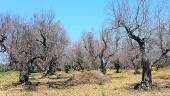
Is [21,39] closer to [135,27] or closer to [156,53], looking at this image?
[156,53]

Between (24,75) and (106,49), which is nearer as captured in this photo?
(24,75)

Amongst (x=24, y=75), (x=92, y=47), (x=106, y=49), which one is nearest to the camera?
(x=24, y=75)

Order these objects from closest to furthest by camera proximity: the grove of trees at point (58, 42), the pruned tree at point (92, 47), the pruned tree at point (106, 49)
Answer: the grove of trees at point (58, 42) → the pruned tree at point (106, 49) → the pruned tree at point (92, 47)

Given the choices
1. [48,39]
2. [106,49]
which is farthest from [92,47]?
[48,39]

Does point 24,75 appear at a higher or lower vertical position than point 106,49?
lower

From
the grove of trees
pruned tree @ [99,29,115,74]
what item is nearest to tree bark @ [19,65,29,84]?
the grove of trees

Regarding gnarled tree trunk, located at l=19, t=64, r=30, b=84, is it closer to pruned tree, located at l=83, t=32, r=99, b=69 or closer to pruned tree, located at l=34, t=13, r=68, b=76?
pruned tree, located at l=34, t=13, r=68, b=76

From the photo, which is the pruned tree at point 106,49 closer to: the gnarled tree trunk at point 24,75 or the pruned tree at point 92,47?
the pruned tree at point 92,47

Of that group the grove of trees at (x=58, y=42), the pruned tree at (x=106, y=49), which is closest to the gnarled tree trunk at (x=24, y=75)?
the grove of trees at (x=58, y=42)

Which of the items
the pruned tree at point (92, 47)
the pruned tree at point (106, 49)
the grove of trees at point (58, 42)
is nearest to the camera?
the grove of trees at point (58, 42)

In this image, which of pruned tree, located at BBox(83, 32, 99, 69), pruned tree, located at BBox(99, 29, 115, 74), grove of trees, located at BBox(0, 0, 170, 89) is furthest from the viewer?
pruned tree, located at BBox(83, 32, 99, 69)

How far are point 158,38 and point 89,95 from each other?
1694 centimetres

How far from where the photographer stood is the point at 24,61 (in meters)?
53.2

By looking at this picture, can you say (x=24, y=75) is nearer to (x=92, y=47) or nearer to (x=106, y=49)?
(x=106, y=49)
